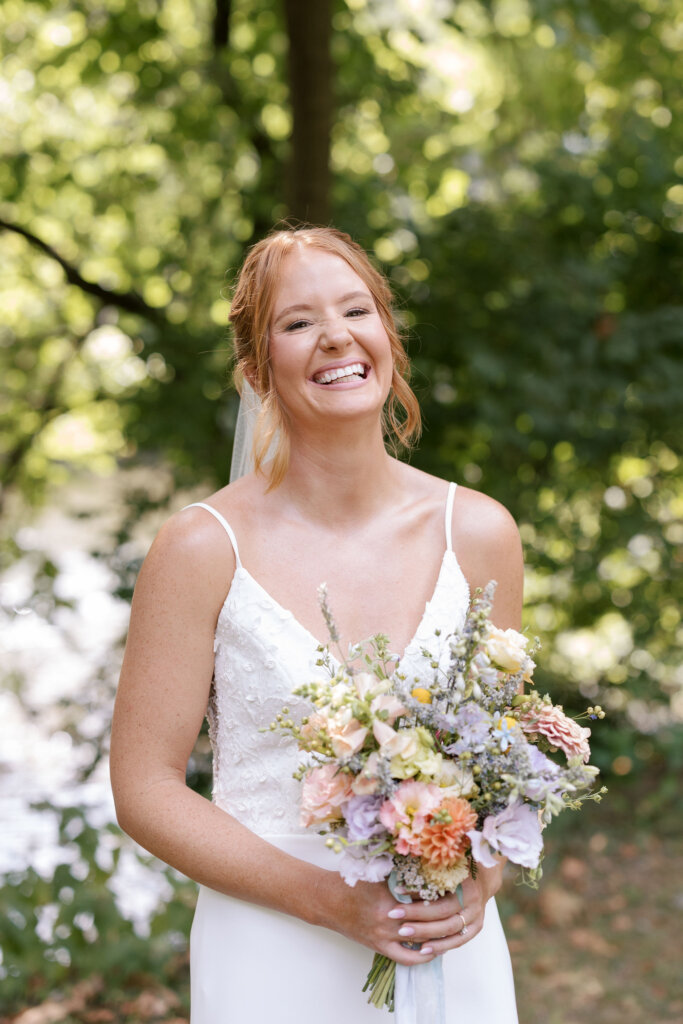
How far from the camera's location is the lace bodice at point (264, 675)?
2.19 m

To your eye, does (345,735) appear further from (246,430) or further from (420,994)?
(246,430)

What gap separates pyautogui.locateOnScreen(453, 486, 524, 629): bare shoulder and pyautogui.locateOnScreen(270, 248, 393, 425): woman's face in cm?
31

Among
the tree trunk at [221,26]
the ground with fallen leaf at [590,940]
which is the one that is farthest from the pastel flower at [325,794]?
the tree trunk at [221,26]

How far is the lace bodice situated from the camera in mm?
2186

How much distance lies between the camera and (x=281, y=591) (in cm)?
226

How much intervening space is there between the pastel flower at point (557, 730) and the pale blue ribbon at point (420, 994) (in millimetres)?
456

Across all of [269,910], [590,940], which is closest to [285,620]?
[269,910]

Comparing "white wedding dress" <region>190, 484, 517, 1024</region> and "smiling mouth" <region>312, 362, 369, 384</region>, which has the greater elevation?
"smiling mouth" <region>312, 362, 369, 384</region>

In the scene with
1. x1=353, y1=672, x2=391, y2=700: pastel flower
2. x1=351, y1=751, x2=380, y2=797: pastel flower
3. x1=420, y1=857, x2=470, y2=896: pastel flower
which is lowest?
x1=420, y1=857, x2=470, y2=896: pastel flower

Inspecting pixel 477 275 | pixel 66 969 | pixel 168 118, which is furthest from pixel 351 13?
pixel 66 969

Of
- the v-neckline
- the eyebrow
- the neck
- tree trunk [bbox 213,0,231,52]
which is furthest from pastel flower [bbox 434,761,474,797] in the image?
tree trunk [bbox 213,0,231,52]

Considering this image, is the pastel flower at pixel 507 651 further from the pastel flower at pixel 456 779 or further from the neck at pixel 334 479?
the neck at pixel 334 479

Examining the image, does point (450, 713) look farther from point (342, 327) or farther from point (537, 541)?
point (537, 541)

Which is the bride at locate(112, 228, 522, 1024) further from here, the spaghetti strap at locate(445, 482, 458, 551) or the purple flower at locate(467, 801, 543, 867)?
the purple flower at locate(467, 801, 543, 867)
